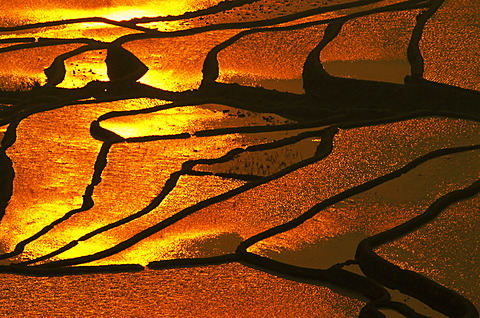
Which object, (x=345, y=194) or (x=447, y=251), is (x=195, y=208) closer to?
(x=345, y=194)

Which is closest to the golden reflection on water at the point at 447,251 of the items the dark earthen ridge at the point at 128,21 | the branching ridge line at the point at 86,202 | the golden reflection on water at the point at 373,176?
the golden reflection on water at the point at 373,176

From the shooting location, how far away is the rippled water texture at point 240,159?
4.08 m

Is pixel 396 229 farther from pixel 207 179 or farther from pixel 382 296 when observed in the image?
pixel 207 179

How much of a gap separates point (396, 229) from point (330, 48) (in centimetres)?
209

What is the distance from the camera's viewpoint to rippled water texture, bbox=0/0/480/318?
4082 millimetres

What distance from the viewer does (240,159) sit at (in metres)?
5.15

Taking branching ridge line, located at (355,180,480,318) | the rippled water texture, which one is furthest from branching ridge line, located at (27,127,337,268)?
branching ridge line, located at (355,180,480,318)

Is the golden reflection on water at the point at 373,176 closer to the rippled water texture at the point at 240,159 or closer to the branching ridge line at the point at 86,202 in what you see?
the rippled water texture at the point at 240,159

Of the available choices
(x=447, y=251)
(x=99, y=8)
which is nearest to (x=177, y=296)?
(x=447, y=251)

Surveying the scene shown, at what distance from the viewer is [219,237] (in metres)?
4.42

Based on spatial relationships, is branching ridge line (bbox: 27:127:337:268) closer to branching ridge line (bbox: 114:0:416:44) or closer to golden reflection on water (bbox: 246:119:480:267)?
golden reflection on water (bbox: 246:119:480:267)

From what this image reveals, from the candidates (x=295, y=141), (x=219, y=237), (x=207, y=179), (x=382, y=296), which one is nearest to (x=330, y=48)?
(x=295, y=141)

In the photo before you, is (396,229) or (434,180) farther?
(434,180)

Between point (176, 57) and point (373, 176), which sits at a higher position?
point (176, 57)
